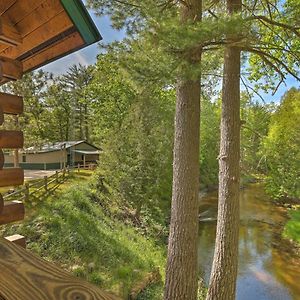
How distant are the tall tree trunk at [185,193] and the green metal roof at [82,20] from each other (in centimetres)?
259

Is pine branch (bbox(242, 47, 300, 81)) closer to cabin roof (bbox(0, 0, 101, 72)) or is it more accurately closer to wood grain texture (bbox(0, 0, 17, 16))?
cabin roof (bbox(0, 0, 101, 72))

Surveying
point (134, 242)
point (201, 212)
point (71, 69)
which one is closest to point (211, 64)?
point (134, 242)

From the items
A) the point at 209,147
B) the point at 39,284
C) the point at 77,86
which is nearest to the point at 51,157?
the point at 77,86

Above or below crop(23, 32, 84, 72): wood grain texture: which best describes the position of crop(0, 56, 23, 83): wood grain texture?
below

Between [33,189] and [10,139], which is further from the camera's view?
[33,189]

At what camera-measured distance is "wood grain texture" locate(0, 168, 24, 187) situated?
199 centimetres

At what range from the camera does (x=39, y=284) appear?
854 mm

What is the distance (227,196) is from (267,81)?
355 cm

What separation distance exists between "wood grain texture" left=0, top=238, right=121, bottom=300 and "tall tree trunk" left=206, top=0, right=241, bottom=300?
4.39m

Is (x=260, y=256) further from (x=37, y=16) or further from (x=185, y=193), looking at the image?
(x=37, y=16)

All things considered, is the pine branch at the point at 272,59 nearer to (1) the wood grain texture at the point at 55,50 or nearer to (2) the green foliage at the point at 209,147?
(1) the wood grain texture at the point at 55,50

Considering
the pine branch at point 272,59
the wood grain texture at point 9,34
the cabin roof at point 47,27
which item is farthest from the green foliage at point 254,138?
the wood grain texture at point 9,34

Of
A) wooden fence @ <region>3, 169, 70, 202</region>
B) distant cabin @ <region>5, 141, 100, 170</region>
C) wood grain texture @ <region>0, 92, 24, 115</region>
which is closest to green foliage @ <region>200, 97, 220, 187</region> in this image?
distant cabin @ <region>5, 141, 100, 170</region>

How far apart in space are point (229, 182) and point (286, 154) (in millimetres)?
13292
